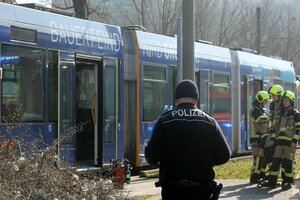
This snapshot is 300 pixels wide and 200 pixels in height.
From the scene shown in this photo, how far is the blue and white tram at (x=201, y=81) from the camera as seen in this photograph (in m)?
14.4

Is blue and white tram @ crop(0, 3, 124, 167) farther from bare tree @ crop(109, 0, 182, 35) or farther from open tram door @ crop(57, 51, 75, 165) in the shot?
bare tree @ crop(109, 0, 182, 35)

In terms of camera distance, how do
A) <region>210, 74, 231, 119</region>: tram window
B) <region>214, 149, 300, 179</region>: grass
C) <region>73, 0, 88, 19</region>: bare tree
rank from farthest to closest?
1. <region>73, 0, 88, 19</region>: bare tree
2. <region>210, 74, 231, 119</region>: tram window
3. <region>214, 149, 300, 179</region>: grass

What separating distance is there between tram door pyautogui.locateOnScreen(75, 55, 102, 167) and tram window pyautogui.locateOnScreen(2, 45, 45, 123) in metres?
1.47

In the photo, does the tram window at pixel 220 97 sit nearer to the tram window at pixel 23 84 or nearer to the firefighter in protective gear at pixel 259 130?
the firefighter in protective gear at pixel 259 130

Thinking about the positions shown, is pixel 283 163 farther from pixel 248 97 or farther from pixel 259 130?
pixel 248 97

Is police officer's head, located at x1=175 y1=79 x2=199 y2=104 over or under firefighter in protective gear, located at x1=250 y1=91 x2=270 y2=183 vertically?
over

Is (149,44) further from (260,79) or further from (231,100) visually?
(260,79)

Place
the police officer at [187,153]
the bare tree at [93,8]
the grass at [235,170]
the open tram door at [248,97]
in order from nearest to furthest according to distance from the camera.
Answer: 1. the police officer at [187,153]
2. the grass at [235,170]
3. the open tram door at [248,97]
4. the bare tree at [93,8]

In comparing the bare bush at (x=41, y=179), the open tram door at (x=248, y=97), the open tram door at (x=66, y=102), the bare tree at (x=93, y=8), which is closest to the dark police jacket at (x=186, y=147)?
the bare bush at (x=41, y=179)

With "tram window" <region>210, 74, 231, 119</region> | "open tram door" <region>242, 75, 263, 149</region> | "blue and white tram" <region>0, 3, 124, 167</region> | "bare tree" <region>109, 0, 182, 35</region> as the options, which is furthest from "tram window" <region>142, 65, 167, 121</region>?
"bare tree" <region>109, 0, 182, 35</region>

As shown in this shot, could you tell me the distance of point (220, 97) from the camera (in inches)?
748

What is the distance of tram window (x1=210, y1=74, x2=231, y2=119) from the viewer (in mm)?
18500

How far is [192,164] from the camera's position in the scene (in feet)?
17.8

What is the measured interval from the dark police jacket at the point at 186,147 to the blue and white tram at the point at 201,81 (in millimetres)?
8600
